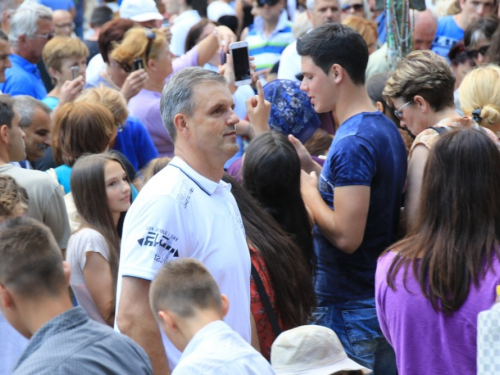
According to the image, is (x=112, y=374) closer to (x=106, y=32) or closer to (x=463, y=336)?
(x=463, y=336)

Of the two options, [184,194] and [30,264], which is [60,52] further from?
[30,264]

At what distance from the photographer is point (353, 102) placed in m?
4.22

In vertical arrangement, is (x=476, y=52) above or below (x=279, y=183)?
below

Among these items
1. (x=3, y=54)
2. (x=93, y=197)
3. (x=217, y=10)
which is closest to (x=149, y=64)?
(x=3, y=54)

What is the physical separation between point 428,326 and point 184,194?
3.35 ft

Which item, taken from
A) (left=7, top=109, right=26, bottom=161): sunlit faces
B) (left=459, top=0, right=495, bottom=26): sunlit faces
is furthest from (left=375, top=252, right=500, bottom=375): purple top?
(left=459, top=0, right=495, bottom=26): sunlit faces

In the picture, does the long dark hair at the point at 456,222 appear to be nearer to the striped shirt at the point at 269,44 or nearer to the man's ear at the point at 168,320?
the man's ear at the point at 168,320

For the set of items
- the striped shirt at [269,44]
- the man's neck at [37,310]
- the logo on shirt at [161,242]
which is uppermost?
the man's neck at [37,310]

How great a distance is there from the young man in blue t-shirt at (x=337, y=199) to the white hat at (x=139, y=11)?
406 cm

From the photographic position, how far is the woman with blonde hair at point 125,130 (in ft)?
18.2

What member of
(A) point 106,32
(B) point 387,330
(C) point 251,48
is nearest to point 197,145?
(B) point 387,330

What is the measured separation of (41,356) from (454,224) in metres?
1.55

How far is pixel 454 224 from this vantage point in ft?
9.76

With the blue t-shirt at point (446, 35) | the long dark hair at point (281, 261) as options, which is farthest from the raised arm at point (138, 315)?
the blue t-shirt at point (446, 35)
